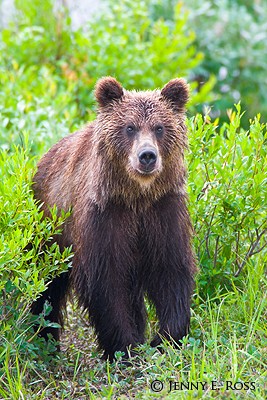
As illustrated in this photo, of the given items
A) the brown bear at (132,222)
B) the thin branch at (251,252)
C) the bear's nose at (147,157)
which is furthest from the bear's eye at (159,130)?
the thin branch at (251,252)

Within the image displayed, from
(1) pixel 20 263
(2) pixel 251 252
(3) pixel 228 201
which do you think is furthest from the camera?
(2) pixel 251 252

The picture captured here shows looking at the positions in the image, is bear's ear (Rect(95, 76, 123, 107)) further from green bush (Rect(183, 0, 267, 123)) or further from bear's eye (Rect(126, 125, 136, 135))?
green bush (Rect(183, 0, 267, 123))

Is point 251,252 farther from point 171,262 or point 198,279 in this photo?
point 171,262

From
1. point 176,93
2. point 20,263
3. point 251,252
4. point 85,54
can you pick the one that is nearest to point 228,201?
point 251,252

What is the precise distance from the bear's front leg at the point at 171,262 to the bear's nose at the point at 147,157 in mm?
356

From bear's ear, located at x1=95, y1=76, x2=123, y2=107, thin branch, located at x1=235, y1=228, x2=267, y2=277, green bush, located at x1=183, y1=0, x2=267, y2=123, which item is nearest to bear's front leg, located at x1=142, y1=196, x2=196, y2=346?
thin branch, located at x1=235, y1=228, x2=267, y2=277

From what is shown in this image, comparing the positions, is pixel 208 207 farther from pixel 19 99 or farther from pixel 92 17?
pixel 92 17

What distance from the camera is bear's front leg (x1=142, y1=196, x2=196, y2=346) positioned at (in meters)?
6.19

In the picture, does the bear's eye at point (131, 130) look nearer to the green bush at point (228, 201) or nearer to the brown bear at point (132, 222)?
the brown bear at point (132, 222)

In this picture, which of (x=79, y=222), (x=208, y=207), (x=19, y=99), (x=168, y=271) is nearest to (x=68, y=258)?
(x=79, y=222)

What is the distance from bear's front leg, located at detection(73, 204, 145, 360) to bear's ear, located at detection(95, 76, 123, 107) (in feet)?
2.34

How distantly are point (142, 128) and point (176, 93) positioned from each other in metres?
0.39

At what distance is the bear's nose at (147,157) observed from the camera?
5949 mm

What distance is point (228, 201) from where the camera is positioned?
6.65 meters
